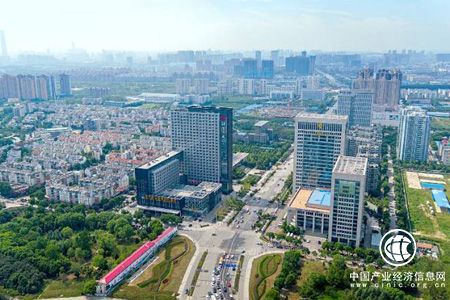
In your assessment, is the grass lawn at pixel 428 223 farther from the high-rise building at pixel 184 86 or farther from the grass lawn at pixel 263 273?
the high-rise building at pixel 184 86

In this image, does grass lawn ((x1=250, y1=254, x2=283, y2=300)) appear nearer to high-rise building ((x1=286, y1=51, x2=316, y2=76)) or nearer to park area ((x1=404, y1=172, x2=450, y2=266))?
park area ((x1=404, y1=172, x2=450, y2=266))

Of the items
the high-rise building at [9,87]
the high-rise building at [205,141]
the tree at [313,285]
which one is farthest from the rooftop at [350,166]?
the high-rise building at [9,87]

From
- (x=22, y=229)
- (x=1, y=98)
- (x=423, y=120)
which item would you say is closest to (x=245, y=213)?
(x=22, y=229)

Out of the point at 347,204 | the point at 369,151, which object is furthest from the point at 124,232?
the point at 369,151

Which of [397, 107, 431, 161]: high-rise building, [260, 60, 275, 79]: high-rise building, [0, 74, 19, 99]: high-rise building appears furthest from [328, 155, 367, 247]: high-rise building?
[260, 60, 275, 79]: high-rise building

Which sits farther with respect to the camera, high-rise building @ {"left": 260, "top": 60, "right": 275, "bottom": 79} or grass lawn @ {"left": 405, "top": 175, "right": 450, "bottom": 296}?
high-rise building @ {"left": 260, "top": 60, "right": 275, "bottom": 79}

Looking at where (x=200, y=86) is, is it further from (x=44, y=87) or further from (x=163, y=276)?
(x=163, y=276)
